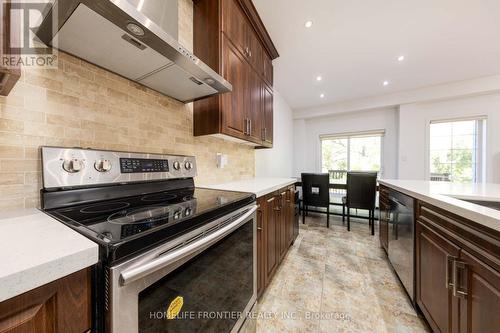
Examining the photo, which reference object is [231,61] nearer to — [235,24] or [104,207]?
[235,24]

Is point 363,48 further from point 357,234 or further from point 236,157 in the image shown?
point 357,234

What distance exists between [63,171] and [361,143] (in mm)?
5139

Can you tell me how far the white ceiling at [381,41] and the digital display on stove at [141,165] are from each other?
1724 millimetres

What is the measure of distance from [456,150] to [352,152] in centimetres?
178

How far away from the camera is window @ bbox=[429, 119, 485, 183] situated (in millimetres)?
3492

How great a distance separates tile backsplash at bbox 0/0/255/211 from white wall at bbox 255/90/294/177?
5.55 feet

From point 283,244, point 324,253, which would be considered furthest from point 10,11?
point 324,253

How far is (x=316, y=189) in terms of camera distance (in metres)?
3.32

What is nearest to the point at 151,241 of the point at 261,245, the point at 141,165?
the point at 141,165

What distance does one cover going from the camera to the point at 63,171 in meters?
0.78

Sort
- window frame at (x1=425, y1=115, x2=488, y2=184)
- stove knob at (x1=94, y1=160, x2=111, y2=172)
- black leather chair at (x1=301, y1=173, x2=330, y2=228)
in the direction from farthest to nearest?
window frame at (x1=425, y1=115, x2=488, y2=184) → black leather chair at (x1=301, y1=173, x2=330, y2=228) → stove knob at (x1=94, y1=160, x2=111, y2=172)

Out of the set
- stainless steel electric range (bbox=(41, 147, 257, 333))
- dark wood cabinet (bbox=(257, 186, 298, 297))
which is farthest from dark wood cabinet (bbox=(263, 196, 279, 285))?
stainless steel electric range (bbox=(41, 147, 257, 333))

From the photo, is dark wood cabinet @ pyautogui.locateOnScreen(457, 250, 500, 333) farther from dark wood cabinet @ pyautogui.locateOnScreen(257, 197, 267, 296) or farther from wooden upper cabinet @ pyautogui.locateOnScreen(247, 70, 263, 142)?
wooden upper cabinet @ pyautogui.locateOnScreen(247, 70, 263, 142)

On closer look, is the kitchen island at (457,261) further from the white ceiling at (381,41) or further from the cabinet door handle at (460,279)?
the white ceiling at (381,41)
